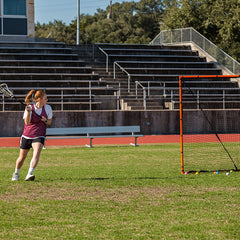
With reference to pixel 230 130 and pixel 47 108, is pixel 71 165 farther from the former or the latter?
pixel 230 130

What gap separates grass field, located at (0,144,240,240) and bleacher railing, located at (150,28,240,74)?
2205cm

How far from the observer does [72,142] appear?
70.7 feet

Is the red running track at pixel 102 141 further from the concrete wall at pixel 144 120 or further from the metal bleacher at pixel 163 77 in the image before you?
the metal bleacher at pixel 163 77

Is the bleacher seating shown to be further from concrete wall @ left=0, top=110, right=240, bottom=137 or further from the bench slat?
the bench slat

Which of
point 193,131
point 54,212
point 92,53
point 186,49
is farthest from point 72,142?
point 186,49

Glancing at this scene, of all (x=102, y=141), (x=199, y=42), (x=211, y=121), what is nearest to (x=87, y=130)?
(x=102, y=141)

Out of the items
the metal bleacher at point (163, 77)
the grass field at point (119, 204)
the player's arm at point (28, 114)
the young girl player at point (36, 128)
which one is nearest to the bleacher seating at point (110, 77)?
the metal bleacher at point (163, 77)

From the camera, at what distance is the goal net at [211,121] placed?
1633cm

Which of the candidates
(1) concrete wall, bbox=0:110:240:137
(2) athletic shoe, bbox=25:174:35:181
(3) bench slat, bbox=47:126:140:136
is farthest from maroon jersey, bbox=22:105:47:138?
(1) concrete wall, bbox=0:110:240:137

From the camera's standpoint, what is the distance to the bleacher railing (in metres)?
32.9

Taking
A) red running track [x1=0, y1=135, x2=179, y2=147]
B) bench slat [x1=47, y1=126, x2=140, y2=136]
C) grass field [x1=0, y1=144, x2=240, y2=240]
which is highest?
bench slat [x1=47, y1=126, x2=140, y2=136]

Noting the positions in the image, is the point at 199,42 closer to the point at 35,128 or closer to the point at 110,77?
the point at 110,77

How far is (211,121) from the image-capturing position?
25.6 meters

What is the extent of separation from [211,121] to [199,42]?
13.1 meters
